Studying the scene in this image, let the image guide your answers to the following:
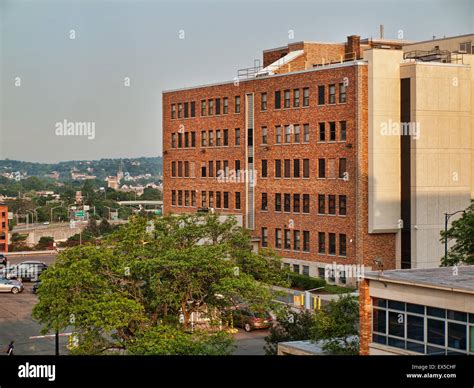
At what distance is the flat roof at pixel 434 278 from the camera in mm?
17078

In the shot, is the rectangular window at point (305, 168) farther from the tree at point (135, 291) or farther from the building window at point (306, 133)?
the tree at point (135, 291)

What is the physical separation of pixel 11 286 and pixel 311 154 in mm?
17415

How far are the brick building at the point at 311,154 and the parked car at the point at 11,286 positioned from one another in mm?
13887

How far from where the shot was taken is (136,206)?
70.6m

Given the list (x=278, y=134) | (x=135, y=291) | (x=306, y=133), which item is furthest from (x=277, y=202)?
(x=135, y=291)

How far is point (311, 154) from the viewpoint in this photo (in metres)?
48.7


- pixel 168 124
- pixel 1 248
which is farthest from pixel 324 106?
pixel 1 248

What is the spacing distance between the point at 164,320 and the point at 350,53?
31.7 meters

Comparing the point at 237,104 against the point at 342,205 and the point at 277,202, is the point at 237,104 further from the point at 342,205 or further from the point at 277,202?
the point at 342,205

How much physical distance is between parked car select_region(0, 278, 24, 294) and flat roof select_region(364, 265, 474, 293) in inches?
1201

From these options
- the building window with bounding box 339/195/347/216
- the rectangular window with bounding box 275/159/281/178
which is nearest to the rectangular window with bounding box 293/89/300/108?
the rectangular window with bounding box 275/159/281/178
